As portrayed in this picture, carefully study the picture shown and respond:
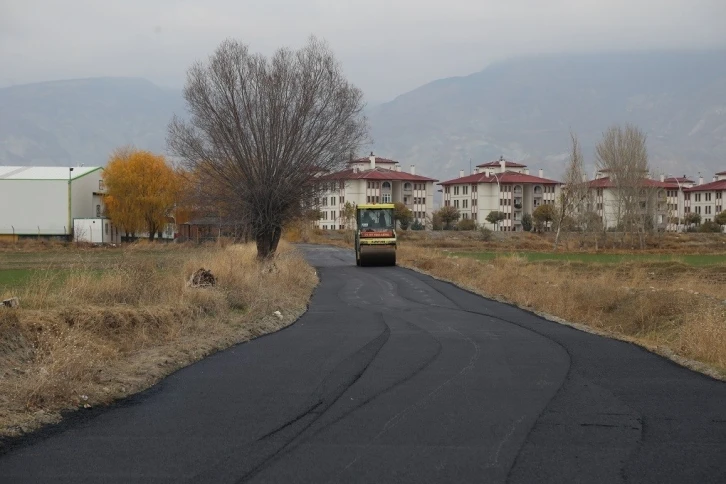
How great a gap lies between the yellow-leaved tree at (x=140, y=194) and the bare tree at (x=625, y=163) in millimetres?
47895

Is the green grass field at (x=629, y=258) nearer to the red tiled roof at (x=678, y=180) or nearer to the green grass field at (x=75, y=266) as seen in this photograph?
the green grass field at (x=75, y=266)

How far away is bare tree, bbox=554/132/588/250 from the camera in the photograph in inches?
3900

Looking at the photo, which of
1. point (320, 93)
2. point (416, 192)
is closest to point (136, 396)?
point (320, 93)

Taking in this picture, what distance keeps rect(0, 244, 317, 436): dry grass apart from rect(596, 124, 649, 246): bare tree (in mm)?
77135

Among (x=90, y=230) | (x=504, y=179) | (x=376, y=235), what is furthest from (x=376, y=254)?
(x=504, y=179)

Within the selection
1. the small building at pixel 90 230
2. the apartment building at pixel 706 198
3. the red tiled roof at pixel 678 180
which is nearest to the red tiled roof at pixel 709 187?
the apartment building at pixel 706 198

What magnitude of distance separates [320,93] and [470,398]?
112 feet

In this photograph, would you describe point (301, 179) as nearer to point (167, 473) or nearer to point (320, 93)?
point (320, 93)

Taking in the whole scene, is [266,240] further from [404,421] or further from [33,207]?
[33,207]

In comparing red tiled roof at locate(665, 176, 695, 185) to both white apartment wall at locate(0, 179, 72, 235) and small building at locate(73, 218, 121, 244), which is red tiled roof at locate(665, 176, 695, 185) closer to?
small building at locate(73, 218, 121, 244)

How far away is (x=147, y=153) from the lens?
3708 inches

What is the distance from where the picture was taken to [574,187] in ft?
328

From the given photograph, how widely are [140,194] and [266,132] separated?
51.7m

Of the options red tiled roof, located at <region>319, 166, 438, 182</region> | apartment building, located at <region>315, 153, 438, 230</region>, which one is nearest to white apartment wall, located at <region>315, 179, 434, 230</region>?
apartment building, located at <region>315, 153, 438, 230</region>
